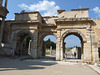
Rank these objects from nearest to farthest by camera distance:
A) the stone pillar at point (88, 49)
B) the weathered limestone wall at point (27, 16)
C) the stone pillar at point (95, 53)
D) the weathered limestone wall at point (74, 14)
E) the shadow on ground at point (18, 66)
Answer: the shadow on ground at point (18, 66)
the stone pillar at point (95, 53)
the stone pillar at point (88, 49)
the weathered limestone wall at point (74, 14)
the weathered limestone wall at point (27, 16)

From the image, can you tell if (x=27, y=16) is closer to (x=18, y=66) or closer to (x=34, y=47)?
(x=34, y=47)

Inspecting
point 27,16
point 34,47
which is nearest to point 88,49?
point 34,47

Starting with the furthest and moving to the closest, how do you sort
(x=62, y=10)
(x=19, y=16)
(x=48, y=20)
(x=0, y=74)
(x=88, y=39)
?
(x=48, y=20)
(x=19, y=16)
(x=62, y=10)
(x=88, y=39)
(x=0, y=74)

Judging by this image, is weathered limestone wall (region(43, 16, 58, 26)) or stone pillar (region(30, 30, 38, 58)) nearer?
stone pillar (region(30, 30, 38, 58))

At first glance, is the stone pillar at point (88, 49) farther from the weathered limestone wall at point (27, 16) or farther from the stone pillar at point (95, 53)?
the weathered limestone wall at point (27, 16)

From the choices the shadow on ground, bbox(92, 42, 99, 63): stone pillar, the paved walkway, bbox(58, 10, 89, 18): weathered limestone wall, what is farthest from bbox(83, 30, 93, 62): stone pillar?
the shadow on ground

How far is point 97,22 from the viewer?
12.0m

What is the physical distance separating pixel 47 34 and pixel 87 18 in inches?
265

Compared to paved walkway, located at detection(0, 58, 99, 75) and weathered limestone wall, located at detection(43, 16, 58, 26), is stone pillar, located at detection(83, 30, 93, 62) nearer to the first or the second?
paved walkway, located at detection(0, 58, 99, 75)

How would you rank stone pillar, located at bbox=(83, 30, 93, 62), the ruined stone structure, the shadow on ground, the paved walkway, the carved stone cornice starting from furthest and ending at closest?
1. the carved stone cornice
2. the ruined stone structure
3. stone pillar, located at bbox=(83, 30, 93, 62)
4. the shadow on ground
5. the paved walkway

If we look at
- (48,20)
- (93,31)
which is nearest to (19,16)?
(48,20)

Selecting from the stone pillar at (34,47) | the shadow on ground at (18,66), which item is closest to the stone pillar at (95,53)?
the shadow on ground at (18,66)

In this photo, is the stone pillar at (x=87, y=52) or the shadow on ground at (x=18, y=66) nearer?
the shadow on ground at (x=18, y=66)

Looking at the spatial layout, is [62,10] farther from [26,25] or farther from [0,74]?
[0,74]
